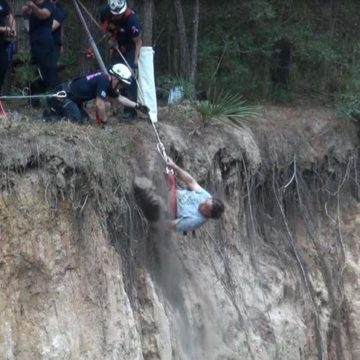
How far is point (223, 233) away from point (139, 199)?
2110 mm

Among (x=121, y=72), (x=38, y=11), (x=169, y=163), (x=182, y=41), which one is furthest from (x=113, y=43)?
(x=169, y=163)

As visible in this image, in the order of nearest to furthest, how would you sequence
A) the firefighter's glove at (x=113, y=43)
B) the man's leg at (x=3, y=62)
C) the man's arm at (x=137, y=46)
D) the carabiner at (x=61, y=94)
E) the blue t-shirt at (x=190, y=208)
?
the blue t-shirt at (x=190, y=208), the carabiner at (x=61, y=94), the man's leg at (x=3, y=62), the man's arm at (x=137, y=46), the firefighter's glove at (x=113, y=43)

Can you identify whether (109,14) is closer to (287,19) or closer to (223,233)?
(223,233)

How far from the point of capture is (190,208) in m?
13.0

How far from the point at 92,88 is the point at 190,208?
6.51 ft

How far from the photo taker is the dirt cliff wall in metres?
11.9

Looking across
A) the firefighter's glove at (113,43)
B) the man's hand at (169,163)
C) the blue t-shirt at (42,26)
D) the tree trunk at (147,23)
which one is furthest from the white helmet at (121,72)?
the tree trunk at (147,23)

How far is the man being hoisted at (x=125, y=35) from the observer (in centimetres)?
1454

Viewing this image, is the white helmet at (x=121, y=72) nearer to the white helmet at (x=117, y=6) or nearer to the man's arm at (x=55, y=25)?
the white helmet at (x=117, y=6)

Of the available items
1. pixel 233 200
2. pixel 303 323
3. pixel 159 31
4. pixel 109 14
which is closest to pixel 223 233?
pixel 233 200

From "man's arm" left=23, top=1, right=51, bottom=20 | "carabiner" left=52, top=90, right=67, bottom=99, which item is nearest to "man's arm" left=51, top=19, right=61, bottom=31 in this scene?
"man's arm" left=23, top=1, right=51, bottom=20

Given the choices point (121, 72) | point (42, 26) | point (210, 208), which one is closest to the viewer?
point (210, 208)

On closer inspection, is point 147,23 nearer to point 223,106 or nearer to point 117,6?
point 117,6

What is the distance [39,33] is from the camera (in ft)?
48.2
